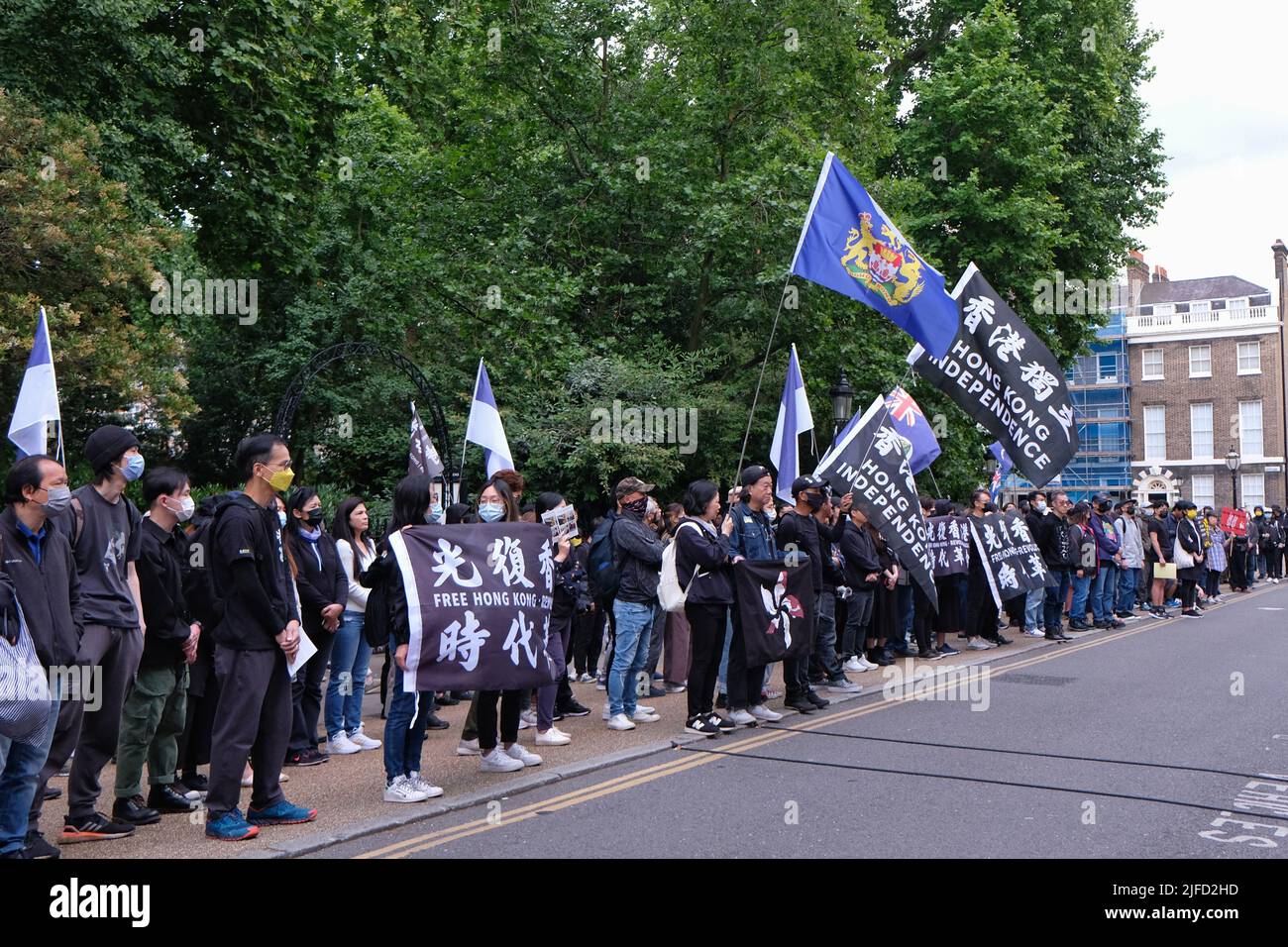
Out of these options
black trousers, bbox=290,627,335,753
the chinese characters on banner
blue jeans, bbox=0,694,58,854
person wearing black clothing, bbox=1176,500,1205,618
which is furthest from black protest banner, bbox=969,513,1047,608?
the chinese characters on banner

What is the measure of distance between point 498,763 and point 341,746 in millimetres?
1582

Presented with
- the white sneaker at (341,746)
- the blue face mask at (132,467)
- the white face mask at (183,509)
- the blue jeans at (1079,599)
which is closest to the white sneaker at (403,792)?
the white sneaker at (341,746)

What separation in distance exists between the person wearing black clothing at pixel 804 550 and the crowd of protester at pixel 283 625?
0.08 ft

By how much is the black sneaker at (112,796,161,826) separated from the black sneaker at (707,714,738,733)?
4092mm

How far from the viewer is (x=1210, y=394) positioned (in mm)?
59656

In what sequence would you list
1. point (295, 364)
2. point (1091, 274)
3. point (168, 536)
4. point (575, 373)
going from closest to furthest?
point (168, 536) < point (575, 373) < point (295, 364) < point (1091, 274)

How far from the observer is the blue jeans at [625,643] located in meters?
9.16

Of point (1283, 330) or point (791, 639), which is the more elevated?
point (1283, 330)

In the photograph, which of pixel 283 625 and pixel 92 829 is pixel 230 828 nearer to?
pixel 92 829

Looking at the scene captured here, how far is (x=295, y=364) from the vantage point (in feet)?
63.7

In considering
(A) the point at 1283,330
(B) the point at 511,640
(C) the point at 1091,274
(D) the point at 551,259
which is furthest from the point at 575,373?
(A) the point at 1283,330

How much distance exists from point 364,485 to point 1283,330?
172 ft

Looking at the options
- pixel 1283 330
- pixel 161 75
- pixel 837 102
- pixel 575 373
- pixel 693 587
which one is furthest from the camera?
pixel 1283 330

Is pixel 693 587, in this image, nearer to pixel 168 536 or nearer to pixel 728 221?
pixel 168 536
